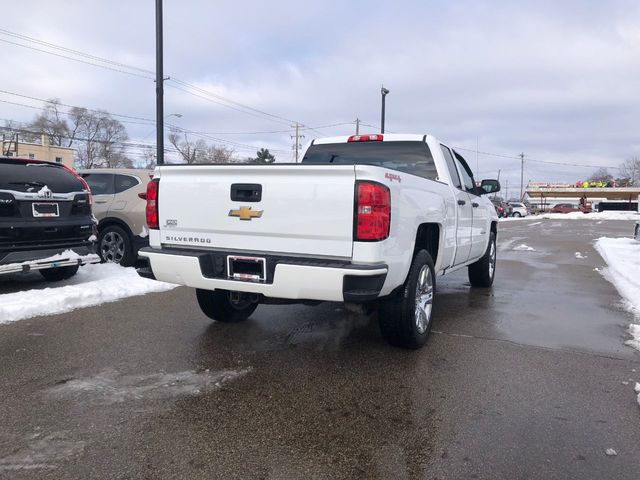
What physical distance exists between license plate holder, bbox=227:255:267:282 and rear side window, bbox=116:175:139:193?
524 cm

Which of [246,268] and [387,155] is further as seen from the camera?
[387,155]

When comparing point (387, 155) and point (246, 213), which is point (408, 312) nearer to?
point (246, 213)

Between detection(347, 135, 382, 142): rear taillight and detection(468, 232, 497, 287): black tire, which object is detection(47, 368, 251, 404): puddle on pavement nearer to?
detection(347, 135, 382, 142): rear taillight

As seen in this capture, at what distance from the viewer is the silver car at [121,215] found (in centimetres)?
827

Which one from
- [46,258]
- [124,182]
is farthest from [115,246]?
[46,258]

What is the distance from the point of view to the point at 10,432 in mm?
2893

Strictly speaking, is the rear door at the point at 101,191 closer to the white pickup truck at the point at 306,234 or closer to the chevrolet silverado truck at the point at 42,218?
the chevrolet silverado truck at the point at 42,218

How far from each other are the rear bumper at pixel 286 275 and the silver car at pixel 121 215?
14.1 feet

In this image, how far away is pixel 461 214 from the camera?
5598 mm

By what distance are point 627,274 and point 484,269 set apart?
10.2ft

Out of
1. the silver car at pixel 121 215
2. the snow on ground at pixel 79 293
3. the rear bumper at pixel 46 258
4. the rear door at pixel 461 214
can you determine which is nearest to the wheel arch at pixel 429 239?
the rear door at pixel 461 214

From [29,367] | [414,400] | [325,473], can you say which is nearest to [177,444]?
[325,473]

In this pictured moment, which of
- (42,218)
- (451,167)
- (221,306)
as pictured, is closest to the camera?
(221,306)

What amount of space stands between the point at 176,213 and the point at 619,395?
360cm
